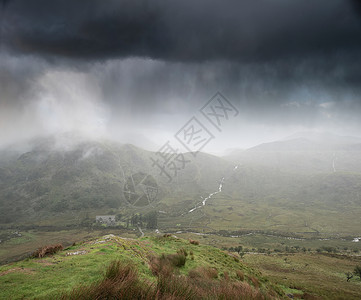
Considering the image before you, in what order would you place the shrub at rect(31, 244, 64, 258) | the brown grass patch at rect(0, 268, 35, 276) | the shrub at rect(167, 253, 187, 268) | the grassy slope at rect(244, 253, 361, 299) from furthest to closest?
the grassy slope at rect(244, 253, 361, 299)
the shrub at rect(167, 253, 187, 268)
the shrub at rect(31, 244, 64, 258)
the brown grass patch at rect(0, 268, 35, 276)

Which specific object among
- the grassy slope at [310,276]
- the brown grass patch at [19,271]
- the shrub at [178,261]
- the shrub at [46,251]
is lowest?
the grassy slope at [310,276]

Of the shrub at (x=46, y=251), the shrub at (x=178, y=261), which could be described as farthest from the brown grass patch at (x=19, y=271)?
the shrub at (x=178, y=261)

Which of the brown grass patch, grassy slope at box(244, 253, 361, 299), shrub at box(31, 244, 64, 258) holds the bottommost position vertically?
grassy slope at box(244, 253, 361, 299)

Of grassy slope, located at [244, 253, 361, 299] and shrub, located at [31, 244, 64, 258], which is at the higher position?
shrub, located at [31, 244, 64, 258]

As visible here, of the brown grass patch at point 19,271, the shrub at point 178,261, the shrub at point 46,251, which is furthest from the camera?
the shrub at point 178,261

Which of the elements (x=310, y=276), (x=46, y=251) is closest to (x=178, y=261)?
(x=46, y=251)

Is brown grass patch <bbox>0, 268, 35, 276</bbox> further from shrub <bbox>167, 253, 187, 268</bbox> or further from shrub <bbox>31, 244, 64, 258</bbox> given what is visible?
shrub <bbox>167, 253, 187, 268</bbox>

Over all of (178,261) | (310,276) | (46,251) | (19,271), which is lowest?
(310,276)

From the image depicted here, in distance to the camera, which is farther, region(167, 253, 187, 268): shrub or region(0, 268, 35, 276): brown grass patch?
region(167, 253, 187, 268): shrub

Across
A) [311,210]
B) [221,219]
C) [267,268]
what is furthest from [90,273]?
[311,210]

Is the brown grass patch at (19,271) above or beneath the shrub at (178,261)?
above

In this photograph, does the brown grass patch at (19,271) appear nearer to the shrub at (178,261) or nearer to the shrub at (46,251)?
the shrub at (46,251)

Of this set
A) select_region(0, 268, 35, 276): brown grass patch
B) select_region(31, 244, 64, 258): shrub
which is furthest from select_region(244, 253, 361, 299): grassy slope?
select_region(0, 268, 35, 276): brown grass patch

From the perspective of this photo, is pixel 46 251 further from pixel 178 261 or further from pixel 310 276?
pixel 310 276
